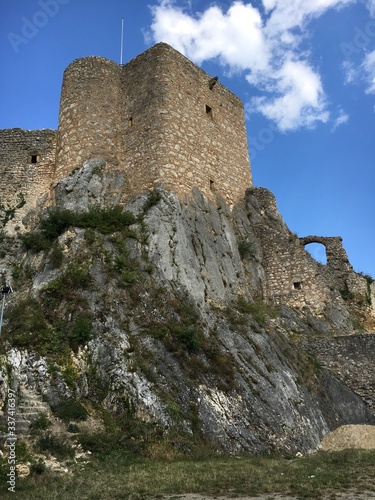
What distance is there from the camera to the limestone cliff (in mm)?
12664

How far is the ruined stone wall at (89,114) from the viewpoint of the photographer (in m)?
20.9

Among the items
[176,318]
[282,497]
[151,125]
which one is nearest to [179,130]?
[151,125]

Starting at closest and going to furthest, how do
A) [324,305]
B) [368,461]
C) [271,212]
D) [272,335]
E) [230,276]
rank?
[368,461]
[272,335]
[230,276]
[324,305]
[271,212]

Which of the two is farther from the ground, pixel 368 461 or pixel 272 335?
pixel 272 335

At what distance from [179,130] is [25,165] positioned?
7143 mm

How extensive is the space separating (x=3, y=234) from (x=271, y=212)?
1246 centimetres

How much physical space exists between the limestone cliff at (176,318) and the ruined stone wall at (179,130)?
96 centimetres

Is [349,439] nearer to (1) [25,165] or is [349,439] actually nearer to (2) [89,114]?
(2) [89,114]

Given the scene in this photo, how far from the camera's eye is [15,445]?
9914 mm

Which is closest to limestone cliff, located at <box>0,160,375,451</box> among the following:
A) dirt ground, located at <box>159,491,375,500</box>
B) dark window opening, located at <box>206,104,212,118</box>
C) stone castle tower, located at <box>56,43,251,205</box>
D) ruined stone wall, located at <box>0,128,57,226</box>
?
stone castle tower, located at <box>56,43,251,205</box>

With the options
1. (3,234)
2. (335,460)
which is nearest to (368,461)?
(335,460)

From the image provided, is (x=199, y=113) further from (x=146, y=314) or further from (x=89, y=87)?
(x=146, y=314)

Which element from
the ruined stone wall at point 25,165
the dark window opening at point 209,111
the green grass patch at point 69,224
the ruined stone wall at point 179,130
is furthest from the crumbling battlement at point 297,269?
the ruined stone wall at point 25,165

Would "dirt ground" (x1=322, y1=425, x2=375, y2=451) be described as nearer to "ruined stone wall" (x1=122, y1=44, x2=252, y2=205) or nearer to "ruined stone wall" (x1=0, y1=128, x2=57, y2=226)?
"ruined stone wall" (x1=122, y1=44, x2=252, y2=205)
